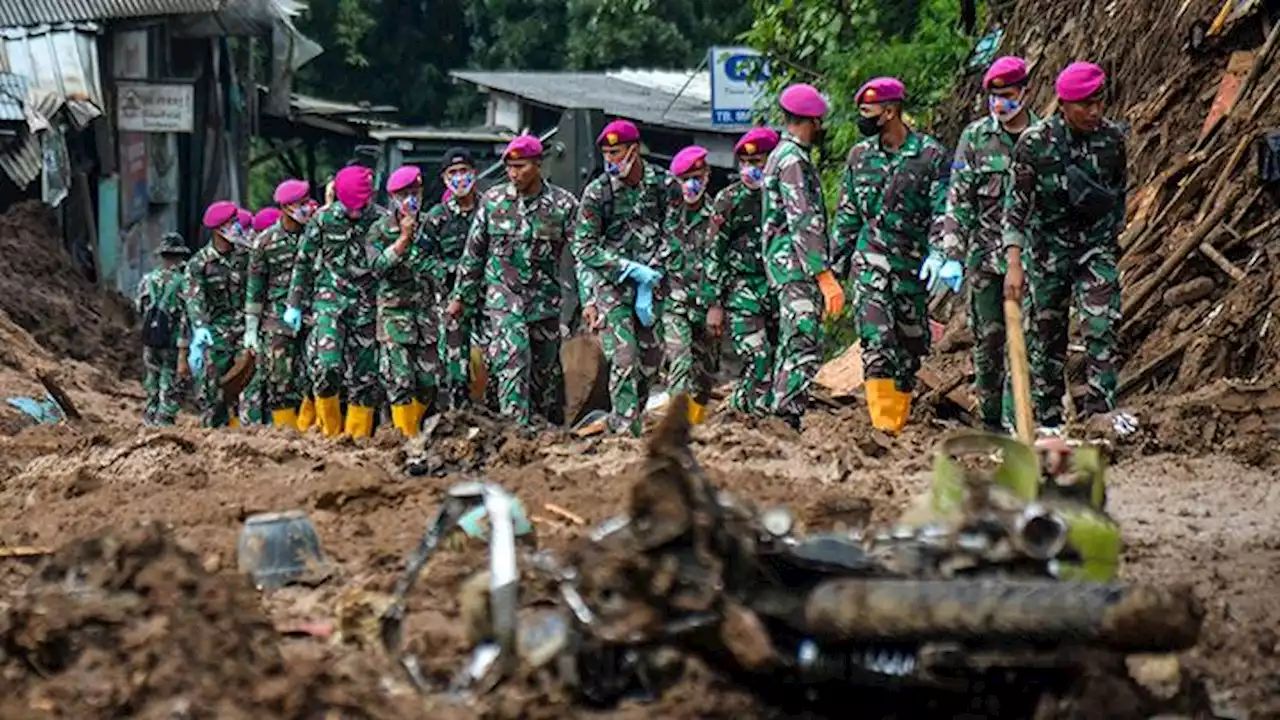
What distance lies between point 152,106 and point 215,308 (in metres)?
10.9

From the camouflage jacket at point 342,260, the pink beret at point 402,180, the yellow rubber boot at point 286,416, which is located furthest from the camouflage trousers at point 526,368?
the yellow rubber boot at point 286,416

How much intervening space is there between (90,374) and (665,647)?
63.0 ft

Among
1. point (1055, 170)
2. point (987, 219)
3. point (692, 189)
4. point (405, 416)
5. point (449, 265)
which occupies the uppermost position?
point (1055, 170)

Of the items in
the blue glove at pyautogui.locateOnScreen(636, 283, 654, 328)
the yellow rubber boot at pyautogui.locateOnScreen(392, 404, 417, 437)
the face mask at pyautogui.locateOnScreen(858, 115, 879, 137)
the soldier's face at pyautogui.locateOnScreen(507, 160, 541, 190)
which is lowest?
the yellow rubber boot at pyautogui.locateOnScreen(392, 404, 417, 437)

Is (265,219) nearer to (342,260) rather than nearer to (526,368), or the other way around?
(342,260)

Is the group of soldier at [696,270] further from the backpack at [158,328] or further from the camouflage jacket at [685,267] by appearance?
the backpack at [158,328]

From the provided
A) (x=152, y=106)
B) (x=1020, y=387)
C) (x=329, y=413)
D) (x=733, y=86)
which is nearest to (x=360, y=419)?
(x=329, y=413)

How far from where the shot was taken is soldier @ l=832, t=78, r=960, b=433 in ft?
45.0

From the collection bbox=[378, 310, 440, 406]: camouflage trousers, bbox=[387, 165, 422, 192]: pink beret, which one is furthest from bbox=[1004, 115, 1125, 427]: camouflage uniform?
bbox=[387, 165, 422, 192]: pink beret

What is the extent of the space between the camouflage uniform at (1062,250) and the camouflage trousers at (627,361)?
2.66 meters

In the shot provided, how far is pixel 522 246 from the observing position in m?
15.5

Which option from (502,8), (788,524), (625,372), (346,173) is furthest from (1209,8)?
(502,8)

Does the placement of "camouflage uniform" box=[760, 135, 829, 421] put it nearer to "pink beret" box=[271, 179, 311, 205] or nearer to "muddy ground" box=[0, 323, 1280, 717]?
"muddy ground" box=[0, 323, 1280, 717]

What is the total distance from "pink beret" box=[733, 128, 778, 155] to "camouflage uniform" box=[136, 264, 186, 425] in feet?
22.8
